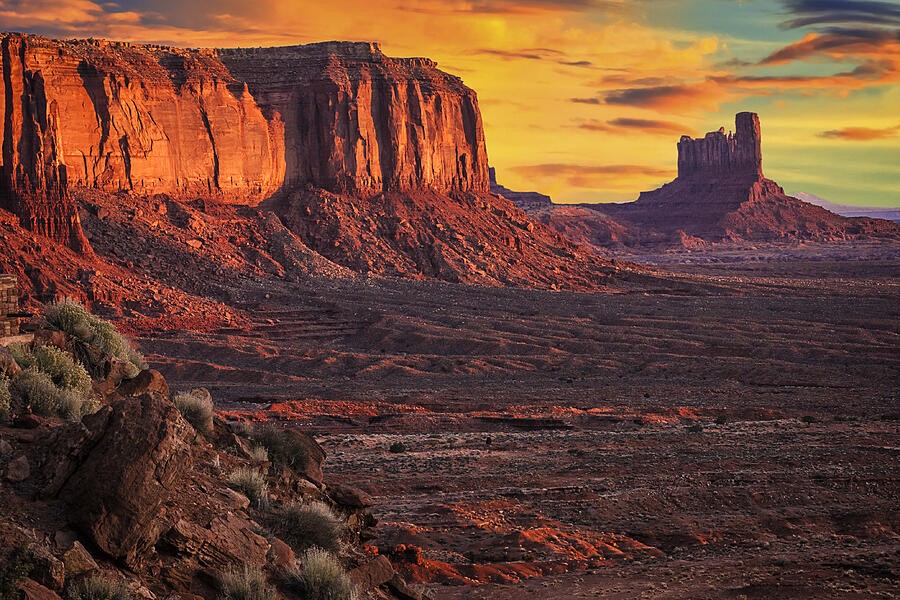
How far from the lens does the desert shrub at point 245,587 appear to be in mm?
7969

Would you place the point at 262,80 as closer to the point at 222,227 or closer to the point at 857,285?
the point at 222,227

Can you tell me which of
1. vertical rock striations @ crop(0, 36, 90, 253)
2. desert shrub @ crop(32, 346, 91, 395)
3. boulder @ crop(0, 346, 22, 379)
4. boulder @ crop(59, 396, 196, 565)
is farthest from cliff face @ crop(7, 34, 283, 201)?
boulder @ crop(59, 396, 196, 565)

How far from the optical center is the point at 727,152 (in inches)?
6762

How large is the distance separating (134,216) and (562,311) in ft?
84.3

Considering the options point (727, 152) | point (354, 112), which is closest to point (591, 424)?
point (354, 112)

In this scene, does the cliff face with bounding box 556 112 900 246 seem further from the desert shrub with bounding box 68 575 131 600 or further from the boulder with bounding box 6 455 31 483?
the desert shrub with bounding box 68 575 131 600

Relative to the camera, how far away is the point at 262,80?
7338cm

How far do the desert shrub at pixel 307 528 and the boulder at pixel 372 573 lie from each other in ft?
1.40

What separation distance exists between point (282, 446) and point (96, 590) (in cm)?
483

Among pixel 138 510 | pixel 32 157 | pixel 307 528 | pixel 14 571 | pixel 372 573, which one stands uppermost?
pixel 32 157

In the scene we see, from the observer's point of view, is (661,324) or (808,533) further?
(661,324)

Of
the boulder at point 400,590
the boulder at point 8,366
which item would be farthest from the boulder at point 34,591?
the boulder at point 8,366

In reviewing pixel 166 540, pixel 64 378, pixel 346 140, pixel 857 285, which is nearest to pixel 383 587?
pixel 166 540

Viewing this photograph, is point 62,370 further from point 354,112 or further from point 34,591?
point 354,112
